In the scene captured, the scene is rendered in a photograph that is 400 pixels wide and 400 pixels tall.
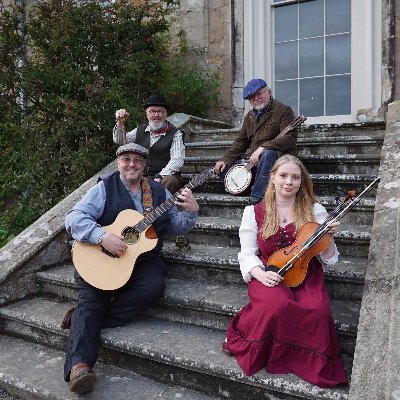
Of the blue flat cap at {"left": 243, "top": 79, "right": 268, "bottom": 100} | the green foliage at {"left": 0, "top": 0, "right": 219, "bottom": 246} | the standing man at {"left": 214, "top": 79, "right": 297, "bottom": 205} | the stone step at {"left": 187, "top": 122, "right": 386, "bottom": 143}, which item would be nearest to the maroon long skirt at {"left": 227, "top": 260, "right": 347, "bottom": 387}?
the standing man at {"left": 214, "top": 79, "right": 297, "bottom": 205}

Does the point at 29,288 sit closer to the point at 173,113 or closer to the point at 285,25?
the point at 173,113

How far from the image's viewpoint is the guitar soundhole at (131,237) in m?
2.91

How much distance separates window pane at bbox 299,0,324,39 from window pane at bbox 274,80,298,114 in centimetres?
69

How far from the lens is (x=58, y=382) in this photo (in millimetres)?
2551

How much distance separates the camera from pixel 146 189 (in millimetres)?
3209

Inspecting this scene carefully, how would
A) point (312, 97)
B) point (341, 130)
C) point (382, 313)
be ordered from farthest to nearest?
point (312, 97)
point (341, 130)
point (382, 313)

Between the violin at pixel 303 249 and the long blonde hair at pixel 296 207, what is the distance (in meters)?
0.11

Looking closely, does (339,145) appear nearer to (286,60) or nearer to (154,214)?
(154,214)

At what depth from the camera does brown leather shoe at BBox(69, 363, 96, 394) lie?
236 centimetres

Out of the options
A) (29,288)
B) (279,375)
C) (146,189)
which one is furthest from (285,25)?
(279,375)

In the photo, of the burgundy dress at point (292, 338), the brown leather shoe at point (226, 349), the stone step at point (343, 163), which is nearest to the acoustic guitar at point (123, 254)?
the brown leather shoe at point (226, 349)

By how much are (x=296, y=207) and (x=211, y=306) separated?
0.82 metres

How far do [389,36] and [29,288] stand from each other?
5.14 m

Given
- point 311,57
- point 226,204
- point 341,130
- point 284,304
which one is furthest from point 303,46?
point 284,304
